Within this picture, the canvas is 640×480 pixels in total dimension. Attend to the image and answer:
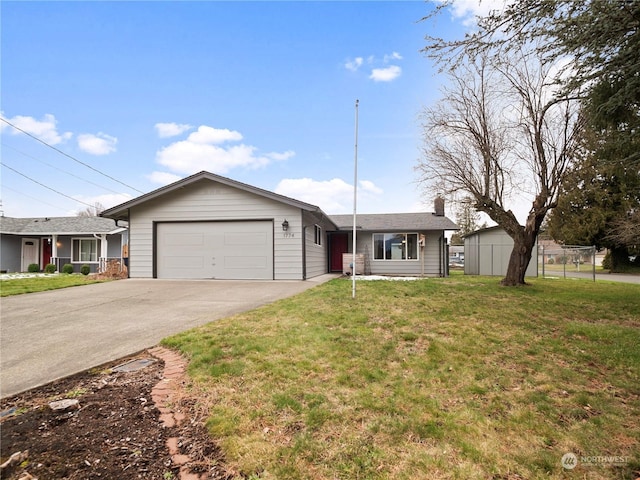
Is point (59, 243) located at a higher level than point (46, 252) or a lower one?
higher

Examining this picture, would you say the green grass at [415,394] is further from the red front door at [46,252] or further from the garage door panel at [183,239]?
the red front door at [46,252]

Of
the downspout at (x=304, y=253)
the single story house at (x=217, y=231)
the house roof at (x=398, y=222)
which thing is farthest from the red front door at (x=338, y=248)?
the downspout at (x=304, y=253)

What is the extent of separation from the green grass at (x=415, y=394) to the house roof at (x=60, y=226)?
1816 centimetres

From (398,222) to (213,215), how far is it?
9.75 m

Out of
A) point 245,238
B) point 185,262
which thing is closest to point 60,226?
point 185,262

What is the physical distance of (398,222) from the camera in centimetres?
1761

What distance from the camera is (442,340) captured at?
4441mm

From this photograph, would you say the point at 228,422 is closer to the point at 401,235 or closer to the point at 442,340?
the point at 442,340

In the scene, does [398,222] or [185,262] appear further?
[398,222]

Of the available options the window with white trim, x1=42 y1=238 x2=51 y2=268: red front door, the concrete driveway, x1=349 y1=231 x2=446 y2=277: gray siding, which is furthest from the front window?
x1=42 y1=238 x2=51 y2=268: red front door

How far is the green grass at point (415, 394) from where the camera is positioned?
2092 mm

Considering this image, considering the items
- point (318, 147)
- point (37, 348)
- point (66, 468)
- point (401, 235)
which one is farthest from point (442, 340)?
point (318, 147)

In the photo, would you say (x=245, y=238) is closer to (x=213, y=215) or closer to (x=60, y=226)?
(x=213, y=215)

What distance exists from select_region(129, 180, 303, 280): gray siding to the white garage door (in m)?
0.29
